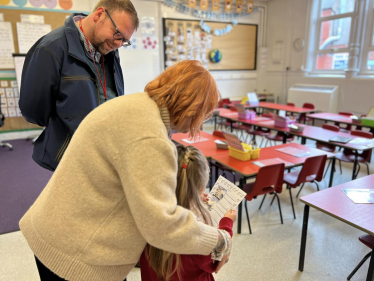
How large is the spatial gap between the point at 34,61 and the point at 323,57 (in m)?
7.47

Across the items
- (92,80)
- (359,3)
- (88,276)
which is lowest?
(88,276)

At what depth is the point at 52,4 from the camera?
582 cm

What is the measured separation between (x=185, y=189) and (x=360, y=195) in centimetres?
156

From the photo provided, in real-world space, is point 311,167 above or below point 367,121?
below

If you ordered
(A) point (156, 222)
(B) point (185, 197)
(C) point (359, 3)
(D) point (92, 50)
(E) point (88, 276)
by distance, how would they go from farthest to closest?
(C) point (359, 3) < (D) point (92, 50) < (B) point (185, 197) < (E) point (88, 276) < (A) point (156, 222)

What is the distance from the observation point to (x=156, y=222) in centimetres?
74

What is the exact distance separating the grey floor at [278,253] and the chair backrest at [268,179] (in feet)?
1.39

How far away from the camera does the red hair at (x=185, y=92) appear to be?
870 millimetres

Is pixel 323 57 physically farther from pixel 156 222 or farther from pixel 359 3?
pixel 156 222

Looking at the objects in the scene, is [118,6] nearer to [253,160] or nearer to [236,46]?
[253,160]

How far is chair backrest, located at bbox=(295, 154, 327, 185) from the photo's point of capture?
8.90ft

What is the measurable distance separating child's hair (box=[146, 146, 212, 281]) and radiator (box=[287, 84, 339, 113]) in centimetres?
656

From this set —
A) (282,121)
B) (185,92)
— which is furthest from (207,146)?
(185,92)

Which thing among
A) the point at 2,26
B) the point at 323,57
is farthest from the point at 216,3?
the point at 2,26
